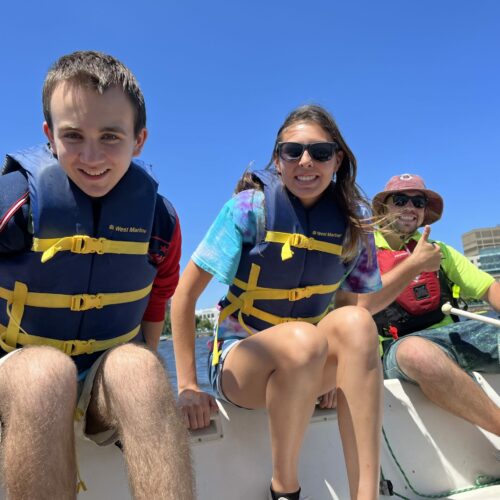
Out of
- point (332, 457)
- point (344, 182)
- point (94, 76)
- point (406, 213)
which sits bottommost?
point (332, 457)

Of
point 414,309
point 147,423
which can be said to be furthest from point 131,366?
point 414,309

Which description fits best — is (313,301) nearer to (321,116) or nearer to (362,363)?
(362,363)

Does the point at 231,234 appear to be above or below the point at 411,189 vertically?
below

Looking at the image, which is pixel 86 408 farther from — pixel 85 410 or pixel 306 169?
pixel 306 169

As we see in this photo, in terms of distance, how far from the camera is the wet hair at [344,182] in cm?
234

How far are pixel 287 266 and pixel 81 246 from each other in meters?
0.82

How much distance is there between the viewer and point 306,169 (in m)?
2.27

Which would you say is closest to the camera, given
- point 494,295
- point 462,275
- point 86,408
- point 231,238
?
point 86,408

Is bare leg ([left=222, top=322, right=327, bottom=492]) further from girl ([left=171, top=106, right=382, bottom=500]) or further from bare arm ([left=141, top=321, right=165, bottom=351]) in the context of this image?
bare arm ([left=141, top=321, right=165, bottom=351])

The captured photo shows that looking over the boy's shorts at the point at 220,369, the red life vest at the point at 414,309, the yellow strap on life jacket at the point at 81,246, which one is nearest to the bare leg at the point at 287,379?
the boy's shorts at the point at 220,369

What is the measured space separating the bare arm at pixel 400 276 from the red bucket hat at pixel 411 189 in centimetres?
78

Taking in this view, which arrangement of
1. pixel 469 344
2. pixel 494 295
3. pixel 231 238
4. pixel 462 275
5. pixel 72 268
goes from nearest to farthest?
pixel 72 268 → pixel 231 238 → pixel 469 344 → pixel 494 295 → pixel 462 275

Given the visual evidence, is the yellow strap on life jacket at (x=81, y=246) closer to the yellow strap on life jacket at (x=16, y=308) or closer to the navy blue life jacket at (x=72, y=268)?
the navy blue life jacket at (x=72, y=268)

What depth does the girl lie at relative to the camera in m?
1.79
